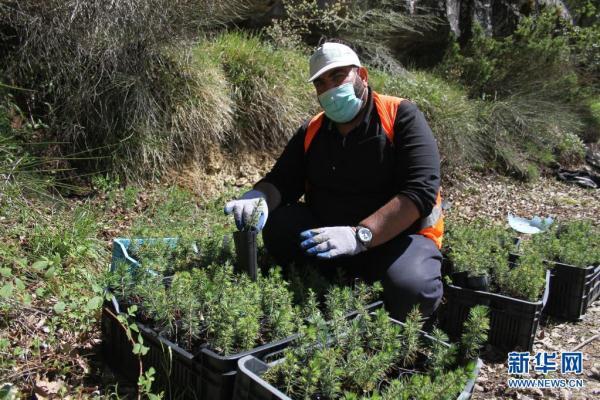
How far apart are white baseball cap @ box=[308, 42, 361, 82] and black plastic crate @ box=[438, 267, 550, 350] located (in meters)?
1.39

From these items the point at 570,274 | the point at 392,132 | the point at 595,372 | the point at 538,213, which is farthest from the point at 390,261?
the point at 538,213

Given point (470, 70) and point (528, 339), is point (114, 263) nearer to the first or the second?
point (528, 339)

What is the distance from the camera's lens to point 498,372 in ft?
8.78

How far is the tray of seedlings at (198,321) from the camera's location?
6.01ft

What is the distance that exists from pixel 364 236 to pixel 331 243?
7.6 inches

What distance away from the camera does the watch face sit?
2.50 metres

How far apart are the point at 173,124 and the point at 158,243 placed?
237 cm

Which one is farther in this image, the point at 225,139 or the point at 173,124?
the point at 225,139

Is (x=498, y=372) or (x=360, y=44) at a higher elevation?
(x=360, y=44)

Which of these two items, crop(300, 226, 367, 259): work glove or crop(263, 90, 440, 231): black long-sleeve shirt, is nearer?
crop(300, 226, 367, 259): work glove

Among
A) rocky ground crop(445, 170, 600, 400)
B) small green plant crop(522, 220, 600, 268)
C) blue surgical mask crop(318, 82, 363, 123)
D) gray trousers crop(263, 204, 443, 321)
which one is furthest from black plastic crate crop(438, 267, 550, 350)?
blue surgical mask crop(318, 82, 363, 123)

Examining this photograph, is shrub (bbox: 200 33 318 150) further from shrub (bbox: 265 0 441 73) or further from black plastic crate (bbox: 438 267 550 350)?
black plastic crate (bbox: 438 267 550 350)

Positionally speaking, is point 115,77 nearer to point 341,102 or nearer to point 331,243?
point 341,102

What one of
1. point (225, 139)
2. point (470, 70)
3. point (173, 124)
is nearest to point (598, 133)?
point (470, 70)
